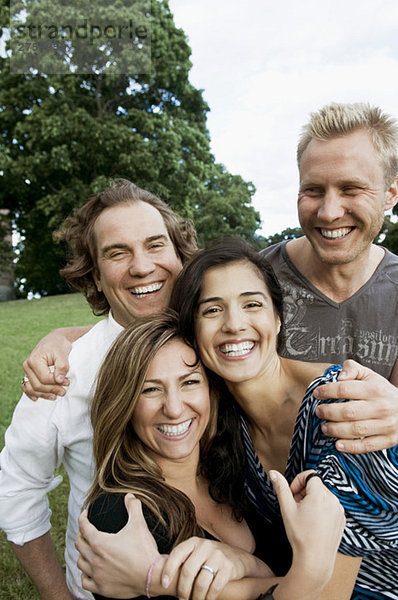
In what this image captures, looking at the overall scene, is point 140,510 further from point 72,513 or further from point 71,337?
point 71,337

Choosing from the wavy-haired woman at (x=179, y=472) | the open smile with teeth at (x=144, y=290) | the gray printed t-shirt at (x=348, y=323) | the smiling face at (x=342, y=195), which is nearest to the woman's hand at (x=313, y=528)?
the wavy-haired woman at (x=179, y=472)

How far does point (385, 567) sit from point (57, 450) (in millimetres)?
1720

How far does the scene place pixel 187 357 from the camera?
2514 millimetres

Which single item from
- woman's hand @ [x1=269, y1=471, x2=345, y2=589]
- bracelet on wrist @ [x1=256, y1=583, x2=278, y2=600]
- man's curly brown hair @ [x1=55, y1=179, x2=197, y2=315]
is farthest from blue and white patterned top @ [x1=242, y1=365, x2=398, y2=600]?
man's curly brown hair @ [x1=55, y1=179, x2=197, y2=315]


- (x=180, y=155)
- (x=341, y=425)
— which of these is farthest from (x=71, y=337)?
(x=180, y=155)

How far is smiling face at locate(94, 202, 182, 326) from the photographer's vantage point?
2.99 m

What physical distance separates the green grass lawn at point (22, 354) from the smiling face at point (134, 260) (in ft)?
8.18

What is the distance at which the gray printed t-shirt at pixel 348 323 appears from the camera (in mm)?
3330

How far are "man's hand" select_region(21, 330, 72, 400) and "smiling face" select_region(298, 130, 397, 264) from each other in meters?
1.68

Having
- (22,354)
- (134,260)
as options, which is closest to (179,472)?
(134,260)

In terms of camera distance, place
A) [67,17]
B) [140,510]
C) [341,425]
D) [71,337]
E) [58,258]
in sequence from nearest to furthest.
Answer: [341,425], [140,510], [71,337], [67,17], [58,258]

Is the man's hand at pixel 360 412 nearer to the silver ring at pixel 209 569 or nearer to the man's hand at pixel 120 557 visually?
the silver ring at pixel 209 569

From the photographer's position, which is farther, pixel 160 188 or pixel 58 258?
pixel 58 258

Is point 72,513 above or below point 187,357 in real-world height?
below
